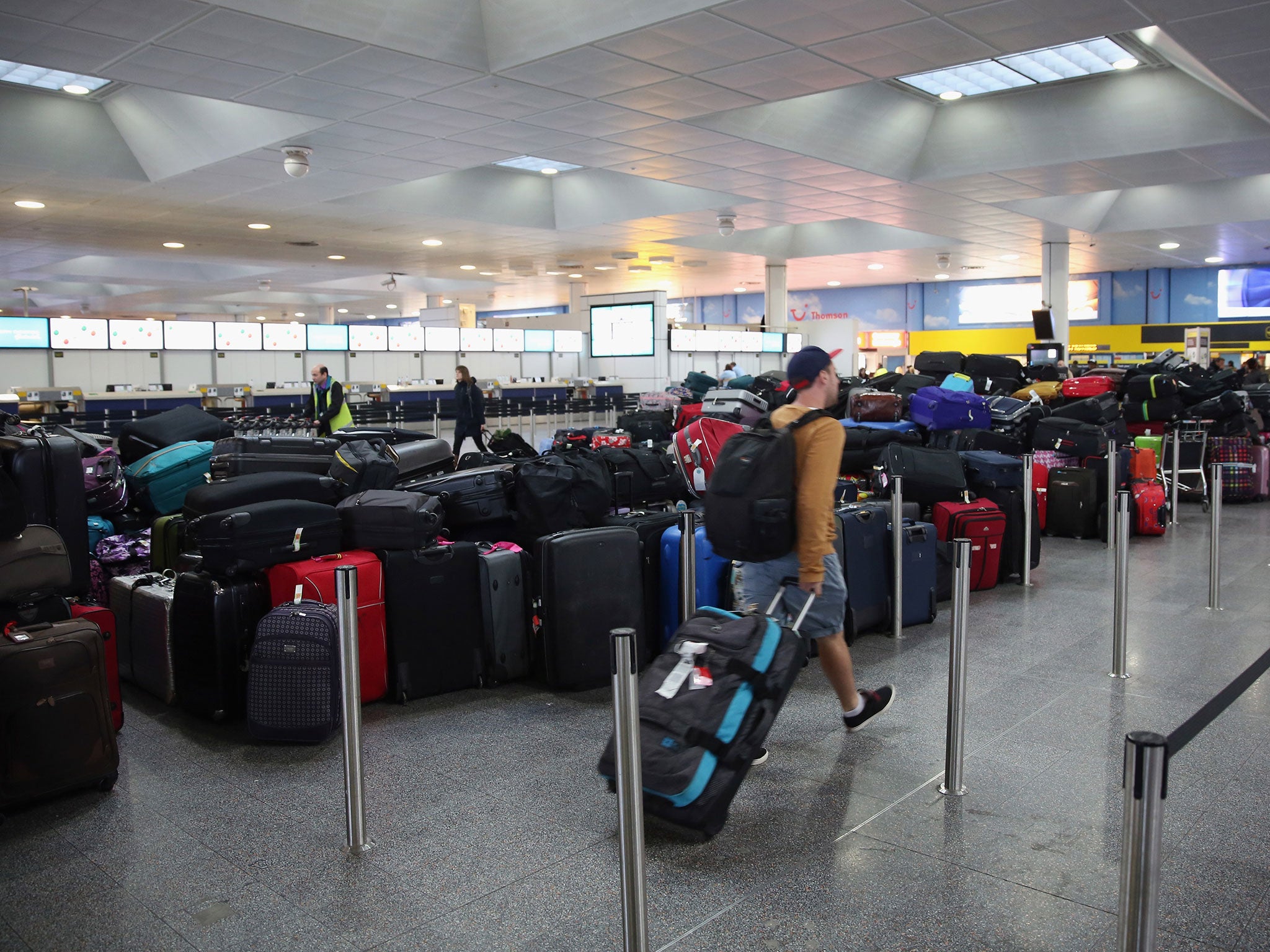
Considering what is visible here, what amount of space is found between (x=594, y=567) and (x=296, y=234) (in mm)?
13896

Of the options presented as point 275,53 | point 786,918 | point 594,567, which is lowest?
point 786,918

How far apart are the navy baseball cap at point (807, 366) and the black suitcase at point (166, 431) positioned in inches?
193

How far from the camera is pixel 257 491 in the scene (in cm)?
483

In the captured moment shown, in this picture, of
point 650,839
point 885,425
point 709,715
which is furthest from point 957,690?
point 885,425

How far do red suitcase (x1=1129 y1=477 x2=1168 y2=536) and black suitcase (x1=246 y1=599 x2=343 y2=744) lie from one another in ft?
26.4

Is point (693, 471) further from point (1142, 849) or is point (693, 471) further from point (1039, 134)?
point (1039, 134)

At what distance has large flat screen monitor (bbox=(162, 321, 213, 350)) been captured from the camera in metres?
16.5

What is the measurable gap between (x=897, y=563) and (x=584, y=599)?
6.95 ft

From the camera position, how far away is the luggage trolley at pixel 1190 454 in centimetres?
1117

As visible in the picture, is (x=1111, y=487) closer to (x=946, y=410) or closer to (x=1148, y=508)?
(x=1148, y=508)

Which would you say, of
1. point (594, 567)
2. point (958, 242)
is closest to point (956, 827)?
point (594, 567)

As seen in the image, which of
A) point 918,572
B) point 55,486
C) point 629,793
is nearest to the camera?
point 629,793

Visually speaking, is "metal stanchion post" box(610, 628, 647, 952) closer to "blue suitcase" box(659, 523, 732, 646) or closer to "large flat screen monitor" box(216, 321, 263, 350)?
"blue suitcase" box(659, 523, 732, 646)

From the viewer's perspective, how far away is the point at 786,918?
2.69 meters
